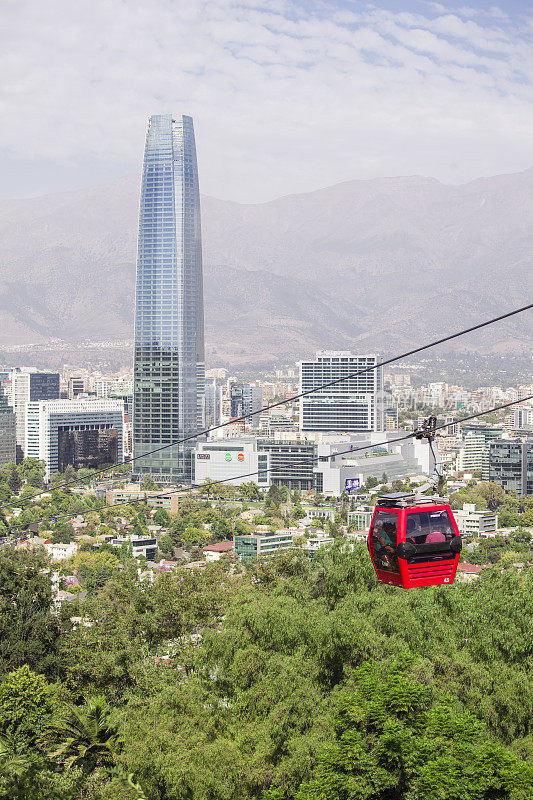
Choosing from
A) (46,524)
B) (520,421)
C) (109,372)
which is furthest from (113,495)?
(109,372)

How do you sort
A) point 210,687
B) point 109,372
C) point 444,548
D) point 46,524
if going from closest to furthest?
point 444,548 → point 210,687 → point 46,524 → point 109,372

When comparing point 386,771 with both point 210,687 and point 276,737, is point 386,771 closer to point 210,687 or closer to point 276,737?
point 276,737

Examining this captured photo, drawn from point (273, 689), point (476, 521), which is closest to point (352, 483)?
point (476, 521)

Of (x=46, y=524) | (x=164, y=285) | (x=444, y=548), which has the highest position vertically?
(x=164, y=285)

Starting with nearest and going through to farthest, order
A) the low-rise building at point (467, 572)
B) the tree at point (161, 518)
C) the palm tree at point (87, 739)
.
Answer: the palm tree at point (87, 739)
the low-rise building at point (467, 572)
the tree at point (161, 518)

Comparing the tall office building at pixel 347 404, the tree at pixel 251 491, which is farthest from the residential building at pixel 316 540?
the tall office building at pixel 347 404

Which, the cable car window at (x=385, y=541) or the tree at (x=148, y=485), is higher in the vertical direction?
the cable car window at (x=385, y=541)

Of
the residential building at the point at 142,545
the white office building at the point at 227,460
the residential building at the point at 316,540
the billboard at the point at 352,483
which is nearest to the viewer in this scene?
the residential building at the point at 316,540

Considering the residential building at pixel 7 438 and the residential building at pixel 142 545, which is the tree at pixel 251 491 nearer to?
the residential building at pixel 142 545

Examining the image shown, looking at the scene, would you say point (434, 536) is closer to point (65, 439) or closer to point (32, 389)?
point (65, 439)
